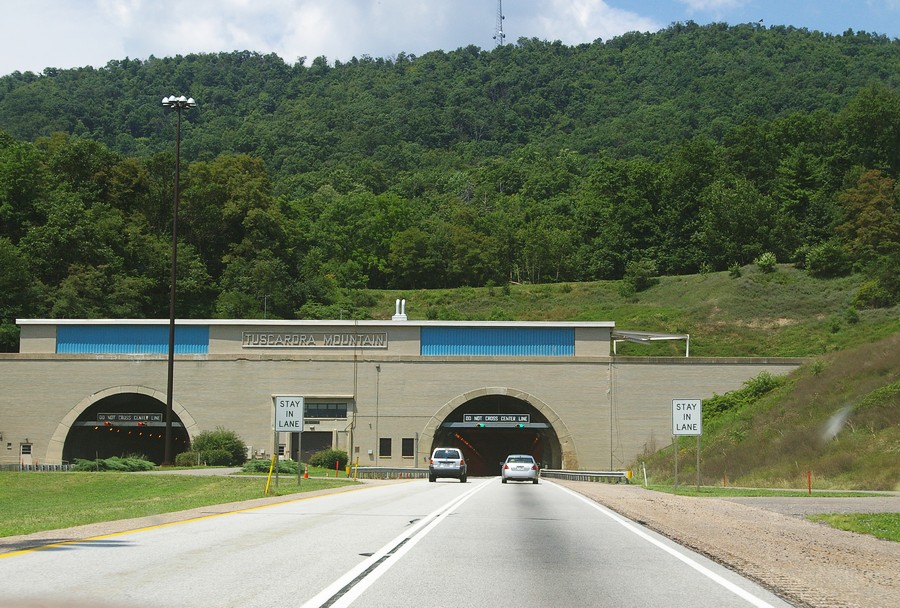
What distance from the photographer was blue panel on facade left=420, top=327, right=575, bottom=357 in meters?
63.3

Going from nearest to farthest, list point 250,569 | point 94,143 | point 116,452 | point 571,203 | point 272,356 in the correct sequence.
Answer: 1. point 250,569
2. point 272,356
3. point 116,452
4. point 94,143
5. point 571,203

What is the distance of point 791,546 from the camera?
50.4 ft

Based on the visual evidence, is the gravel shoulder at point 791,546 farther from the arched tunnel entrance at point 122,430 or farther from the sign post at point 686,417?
the arched tunnel entrance at point 122,430

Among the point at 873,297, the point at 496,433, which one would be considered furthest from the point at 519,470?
the point at 873,297

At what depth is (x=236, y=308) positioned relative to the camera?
91938 millimetres

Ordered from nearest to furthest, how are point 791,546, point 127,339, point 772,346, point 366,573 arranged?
point 366,573, point 791,546, point 127,339, point 772,346

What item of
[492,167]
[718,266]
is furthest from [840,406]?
[492,167]

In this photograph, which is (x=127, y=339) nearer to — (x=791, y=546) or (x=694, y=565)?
(x=791, y=546)

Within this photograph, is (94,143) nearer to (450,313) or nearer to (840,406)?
(450,313)

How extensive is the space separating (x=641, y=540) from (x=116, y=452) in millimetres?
57981

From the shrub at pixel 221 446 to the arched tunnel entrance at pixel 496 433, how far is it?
11.9 metres

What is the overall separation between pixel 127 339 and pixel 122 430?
7.63 meters

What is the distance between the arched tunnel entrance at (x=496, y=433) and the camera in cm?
6288

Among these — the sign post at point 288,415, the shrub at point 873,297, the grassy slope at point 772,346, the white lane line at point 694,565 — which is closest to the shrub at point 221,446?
the grassy slope at point 772,346
